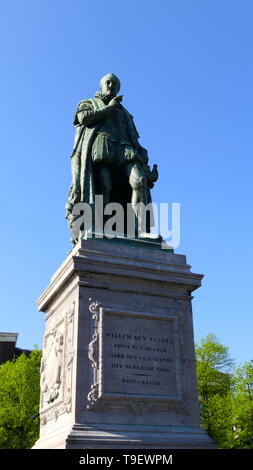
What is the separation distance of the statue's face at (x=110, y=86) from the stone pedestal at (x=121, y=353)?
159 inches

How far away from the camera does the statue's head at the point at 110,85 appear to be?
40.8 ft

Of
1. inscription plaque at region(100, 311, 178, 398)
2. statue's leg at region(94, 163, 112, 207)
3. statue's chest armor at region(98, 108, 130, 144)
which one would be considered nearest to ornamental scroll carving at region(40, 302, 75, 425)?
inscription plaque at region(100, 311, 178, 398)

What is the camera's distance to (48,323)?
1109 cm

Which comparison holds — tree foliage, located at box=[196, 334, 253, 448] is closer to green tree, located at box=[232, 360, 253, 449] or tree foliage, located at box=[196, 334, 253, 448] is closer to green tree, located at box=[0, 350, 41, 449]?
green tree, located at box=[232, 360, 253, 449]

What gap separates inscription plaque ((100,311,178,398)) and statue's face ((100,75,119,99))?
18.6ft

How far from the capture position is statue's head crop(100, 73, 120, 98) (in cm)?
1243

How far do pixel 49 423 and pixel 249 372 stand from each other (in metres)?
22.2

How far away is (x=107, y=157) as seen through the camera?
37.7 ft

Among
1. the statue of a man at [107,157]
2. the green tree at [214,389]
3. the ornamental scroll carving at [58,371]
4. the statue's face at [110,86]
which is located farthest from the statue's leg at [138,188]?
the green tree at [214,389]

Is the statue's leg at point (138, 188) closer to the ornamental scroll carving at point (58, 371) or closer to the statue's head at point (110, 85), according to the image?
the statue's head at point (110, 85)

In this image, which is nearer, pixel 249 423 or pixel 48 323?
pixel 48 323

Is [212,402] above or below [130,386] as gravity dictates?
above
